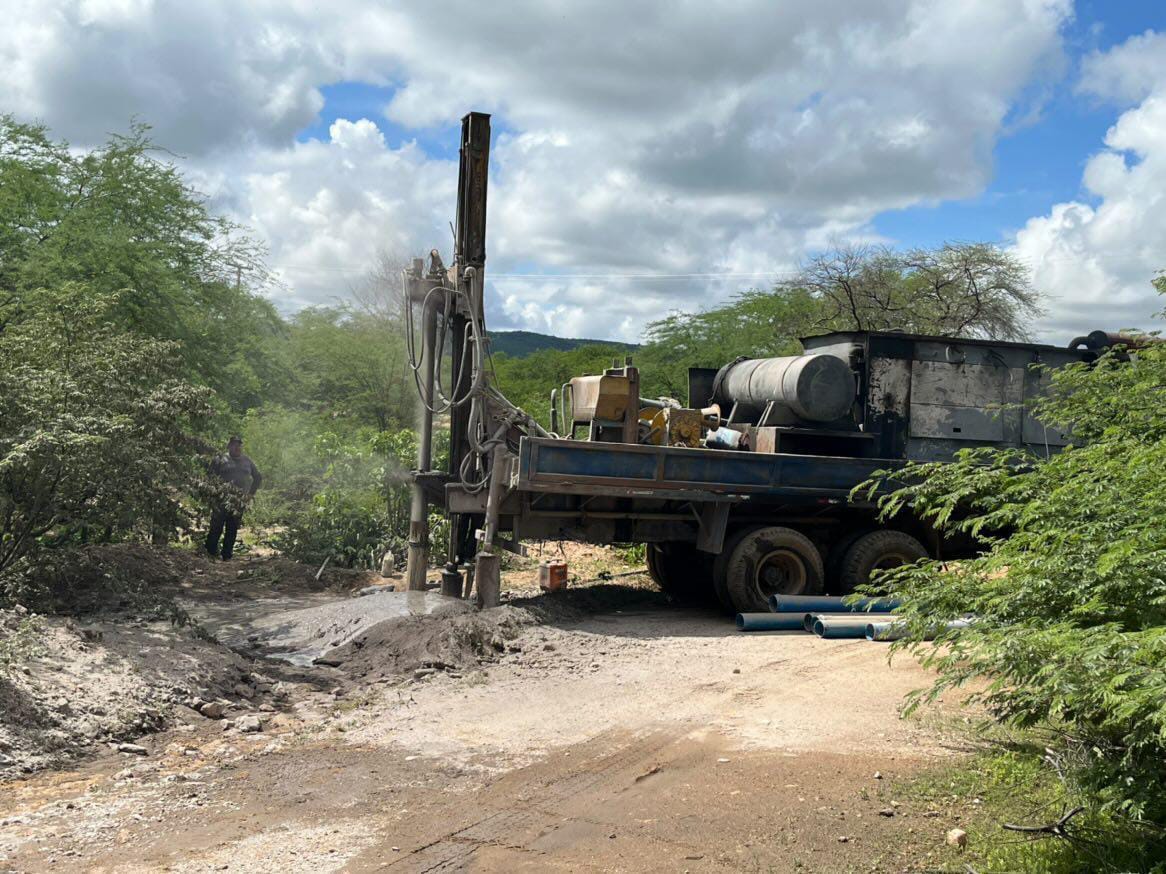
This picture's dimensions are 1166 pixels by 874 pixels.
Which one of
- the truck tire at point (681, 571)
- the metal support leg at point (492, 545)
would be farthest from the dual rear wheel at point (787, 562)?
the metal support leg at point (492, 545)

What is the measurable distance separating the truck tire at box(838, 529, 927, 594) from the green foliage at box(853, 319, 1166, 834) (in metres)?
4.81

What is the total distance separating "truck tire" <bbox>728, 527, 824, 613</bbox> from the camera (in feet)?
36.2

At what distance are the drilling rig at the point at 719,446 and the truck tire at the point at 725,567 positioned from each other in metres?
0.02

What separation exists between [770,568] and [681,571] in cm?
151

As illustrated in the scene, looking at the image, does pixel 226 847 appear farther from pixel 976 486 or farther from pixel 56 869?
pixel 976 486

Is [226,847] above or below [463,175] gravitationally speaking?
below

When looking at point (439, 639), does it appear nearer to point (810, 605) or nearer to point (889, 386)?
point (810, 605)

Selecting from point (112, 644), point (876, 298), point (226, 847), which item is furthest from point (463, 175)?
point (876, 298)

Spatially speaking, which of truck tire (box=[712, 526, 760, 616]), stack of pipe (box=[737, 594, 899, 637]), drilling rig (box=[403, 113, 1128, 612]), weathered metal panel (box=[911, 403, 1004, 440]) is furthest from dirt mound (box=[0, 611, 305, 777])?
weathered metal panel (box=[911, 403, 1004, 440])

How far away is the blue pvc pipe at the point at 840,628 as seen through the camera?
9.81 m

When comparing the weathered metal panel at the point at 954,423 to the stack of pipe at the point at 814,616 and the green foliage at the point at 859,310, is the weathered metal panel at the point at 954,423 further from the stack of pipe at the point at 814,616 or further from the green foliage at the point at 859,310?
the green foliage at the point at 859,310

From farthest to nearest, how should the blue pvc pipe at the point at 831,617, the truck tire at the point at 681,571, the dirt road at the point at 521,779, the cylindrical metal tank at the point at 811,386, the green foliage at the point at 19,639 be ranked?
the truck tire at the point at 681,571
the cylindrical metal tank at the point at 811,386
the blue pvc pipe at the point at 831,617
the green foliage at the point at 19,639
the dirt road at the point at 521,779

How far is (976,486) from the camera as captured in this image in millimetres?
6301

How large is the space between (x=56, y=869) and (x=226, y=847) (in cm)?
68
